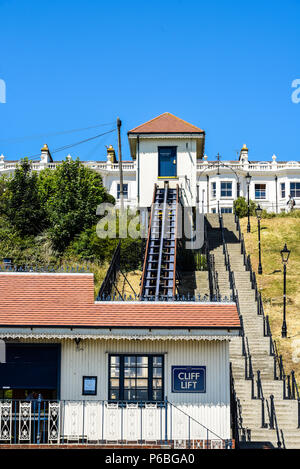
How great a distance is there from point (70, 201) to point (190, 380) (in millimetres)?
24122

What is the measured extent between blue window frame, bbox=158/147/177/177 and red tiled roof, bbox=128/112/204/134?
1.08m

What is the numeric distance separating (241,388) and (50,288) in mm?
7930

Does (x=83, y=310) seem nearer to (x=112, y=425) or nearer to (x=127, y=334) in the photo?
(x=127, y=334)

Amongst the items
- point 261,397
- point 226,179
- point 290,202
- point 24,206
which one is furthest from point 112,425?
point 226,179

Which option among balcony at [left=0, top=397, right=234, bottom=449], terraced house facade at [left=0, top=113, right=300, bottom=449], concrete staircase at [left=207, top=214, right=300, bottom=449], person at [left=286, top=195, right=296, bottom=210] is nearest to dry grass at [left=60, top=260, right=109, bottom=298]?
concrete staircase at [left=207, top=214, right=300, bottom=449]

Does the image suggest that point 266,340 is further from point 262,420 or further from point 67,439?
point 67,439

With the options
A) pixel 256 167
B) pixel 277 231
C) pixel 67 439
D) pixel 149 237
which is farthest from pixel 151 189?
pixel 256 167

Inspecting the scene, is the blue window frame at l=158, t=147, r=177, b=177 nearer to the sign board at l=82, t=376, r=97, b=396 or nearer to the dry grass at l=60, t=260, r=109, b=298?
the dry grass at l=60, t=260, r=109, b=298

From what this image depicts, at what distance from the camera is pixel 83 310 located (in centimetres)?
1781

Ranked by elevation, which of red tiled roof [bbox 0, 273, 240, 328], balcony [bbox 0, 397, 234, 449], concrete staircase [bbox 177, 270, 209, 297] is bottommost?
balcony [bbox 0, 397, 234, 449]

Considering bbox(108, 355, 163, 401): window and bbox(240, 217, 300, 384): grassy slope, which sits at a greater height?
bbox(240, 217, 300, 384): grassy slope

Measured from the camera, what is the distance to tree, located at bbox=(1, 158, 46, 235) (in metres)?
39.8

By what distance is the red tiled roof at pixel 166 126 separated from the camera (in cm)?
3809
